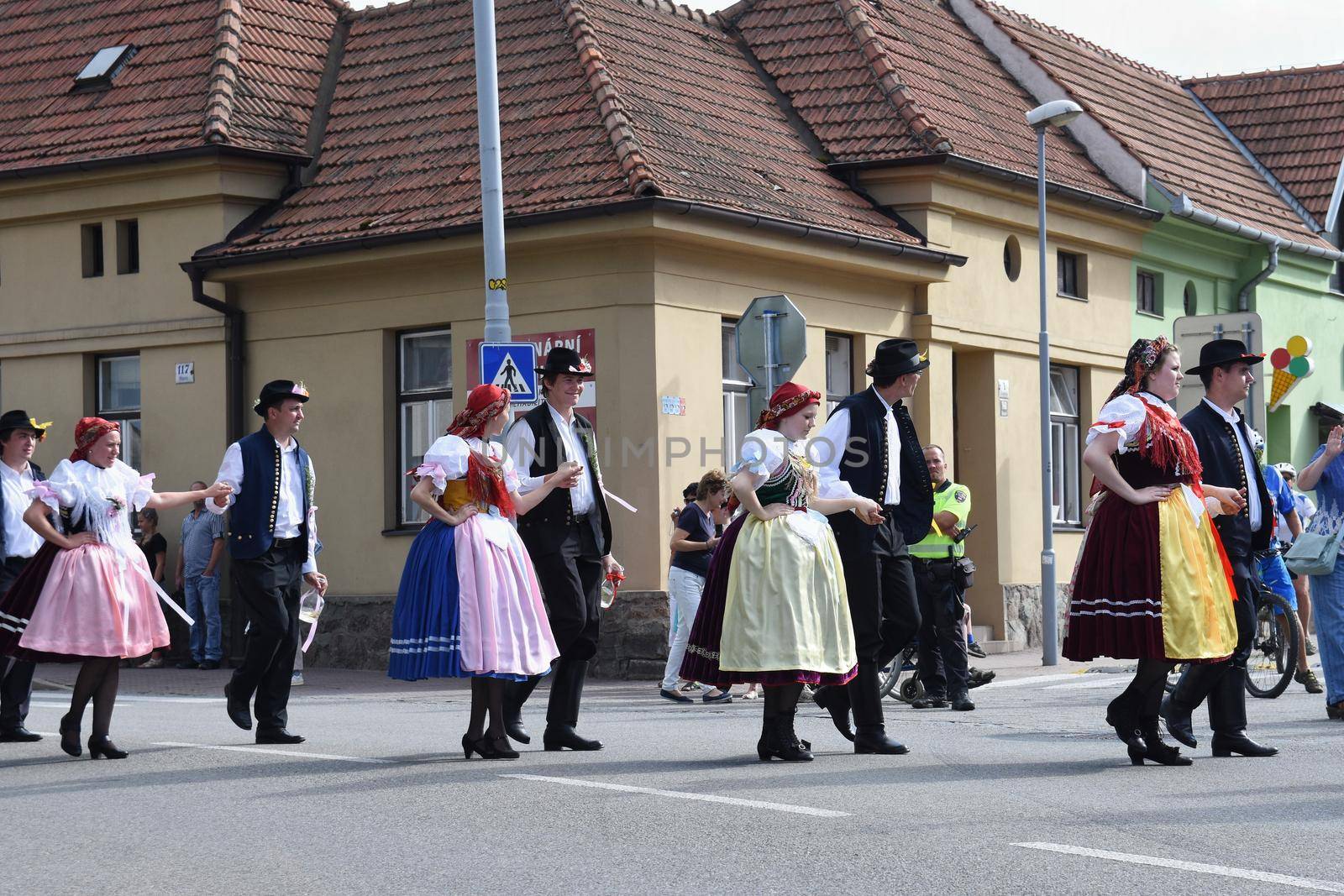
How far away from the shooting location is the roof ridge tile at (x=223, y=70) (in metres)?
21.3

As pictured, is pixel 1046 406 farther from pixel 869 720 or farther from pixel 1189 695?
pixel 869 720

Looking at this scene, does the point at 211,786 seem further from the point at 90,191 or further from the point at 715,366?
the point at 90,191

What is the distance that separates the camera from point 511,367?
1562 cm

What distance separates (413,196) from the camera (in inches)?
812

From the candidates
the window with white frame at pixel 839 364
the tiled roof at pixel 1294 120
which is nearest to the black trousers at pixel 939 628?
the window with white frame at pixel 839 364

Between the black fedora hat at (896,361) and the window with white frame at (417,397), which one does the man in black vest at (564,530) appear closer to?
the black fedora hat at (896,361)

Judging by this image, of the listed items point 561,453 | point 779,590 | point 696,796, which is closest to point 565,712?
point 561,453

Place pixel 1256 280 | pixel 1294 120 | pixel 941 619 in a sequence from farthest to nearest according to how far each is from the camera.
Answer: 1. pixel 1294 120
2. pixel 1256 280
3. pixel 941 619

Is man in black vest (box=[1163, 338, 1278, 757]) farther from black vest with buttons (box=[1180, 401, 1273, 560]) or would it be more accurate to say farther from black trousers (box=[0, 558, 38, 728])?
black trousers (box=[0, 558, 38, 728])

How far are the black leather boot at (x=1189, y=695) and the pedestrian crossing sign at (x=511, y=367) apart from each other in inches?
267

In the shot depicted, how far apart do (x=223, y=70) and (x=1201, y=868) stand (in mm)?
17974

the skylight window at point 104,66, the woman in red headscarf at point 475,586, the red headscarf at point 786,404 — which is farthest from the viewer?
the skylight window at point 104,66

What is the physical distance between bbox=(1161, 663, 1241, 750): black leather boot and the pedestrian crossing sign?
6.78 meters

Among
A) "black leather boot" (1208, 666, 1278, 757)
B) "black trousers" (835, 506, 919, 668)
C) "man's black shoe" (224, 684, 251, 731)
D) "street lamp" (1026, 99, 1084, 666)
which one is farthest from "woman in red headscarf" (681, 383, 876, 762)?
"street lamp" (1026, 99, 1084, 666)
